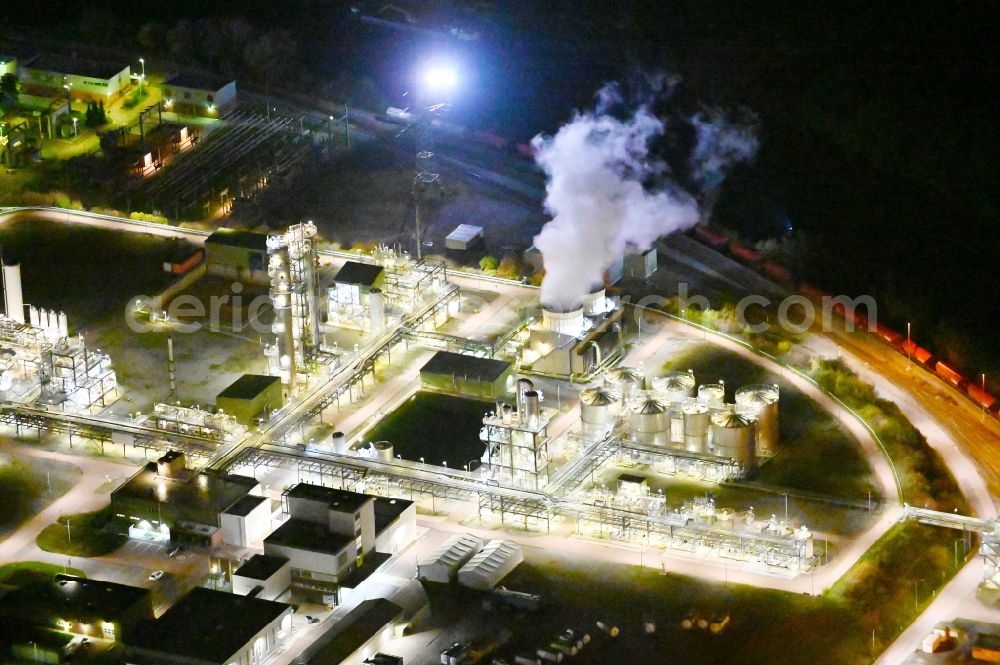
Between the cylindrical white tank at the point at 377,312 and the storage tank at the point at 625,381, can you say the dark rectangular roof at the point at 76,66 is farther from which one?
the storage tank at the point at 625,381

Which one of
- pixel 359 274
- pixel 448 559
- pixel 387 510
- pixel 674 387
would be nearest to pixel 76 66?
pixel 359 274

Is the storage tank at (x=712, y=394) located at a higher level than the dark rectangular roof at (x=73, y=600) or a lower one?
higher

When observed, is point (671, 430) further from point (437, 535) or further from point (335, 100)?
point (335, 100)

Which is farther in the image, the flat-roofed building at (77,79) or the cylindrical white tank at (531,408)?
the flat-roofed building at (77,79)

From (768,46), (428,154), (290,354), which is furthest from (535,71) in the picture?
(290,354)

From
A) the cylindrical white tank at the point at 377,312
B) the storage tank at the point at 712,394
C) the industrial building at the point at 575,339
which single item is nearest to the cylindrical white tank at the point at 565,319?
the industrial building at the point at 575,339

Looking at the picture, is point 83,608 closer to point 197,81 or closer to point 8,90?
point 197,81
